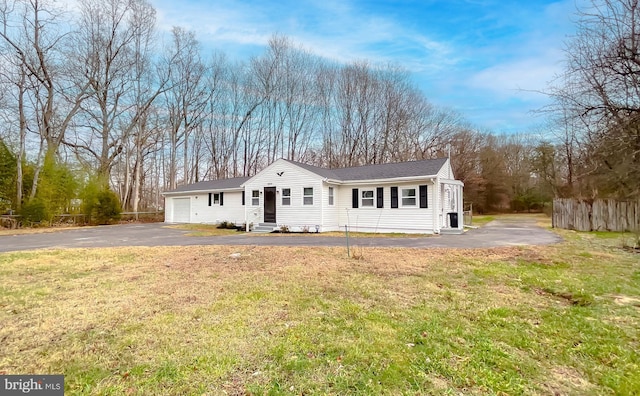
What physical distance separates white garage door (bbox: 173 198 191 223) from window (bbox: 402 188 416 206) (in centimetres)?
1604

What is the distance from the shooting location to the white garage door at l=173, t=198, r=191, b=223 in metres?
22.8

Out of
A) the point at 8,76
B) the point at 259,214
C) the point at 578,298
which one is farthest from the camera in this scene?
the point at 8,76

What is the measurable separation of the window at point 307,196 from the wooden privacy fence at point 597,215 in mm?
12635

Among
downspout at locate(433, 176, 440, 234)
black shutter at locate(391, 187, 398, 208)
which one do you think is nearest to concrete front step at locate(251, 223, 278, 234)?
black shutter at locate(391, 187, 398, 208)

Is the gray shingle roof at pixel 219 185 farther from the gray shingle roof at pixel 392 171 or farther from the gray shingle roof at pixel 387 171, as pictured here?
the gray shingle roof at pixel 392 171

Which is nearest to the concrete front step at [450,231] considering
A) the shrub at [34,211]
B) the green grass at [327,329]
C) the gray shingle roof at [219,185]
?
the green grass at [327,329]

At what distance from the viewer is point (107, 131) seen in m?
24.8

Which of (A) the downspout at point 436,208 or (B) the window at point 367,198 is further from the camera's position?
(B) the window at point 367,198

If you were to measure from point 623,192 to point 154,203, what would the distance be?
38.1 m

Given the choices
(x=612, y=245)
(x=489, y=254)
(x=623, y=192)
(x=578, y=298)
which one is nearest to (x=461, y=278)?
(x=578, y=298)

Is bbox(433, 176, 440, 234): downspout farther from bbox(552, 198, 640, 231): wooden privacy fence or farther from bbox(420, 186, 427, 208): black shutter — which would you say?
bbox(552, 198, 640, 231): wooden privacy fence

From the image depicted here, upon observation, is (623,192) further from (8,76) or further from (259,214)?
(8,76)

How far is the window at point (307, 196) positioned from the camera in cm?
1562

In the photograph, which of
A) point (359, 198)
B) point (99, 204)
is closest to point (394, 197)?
point (359, 198)
